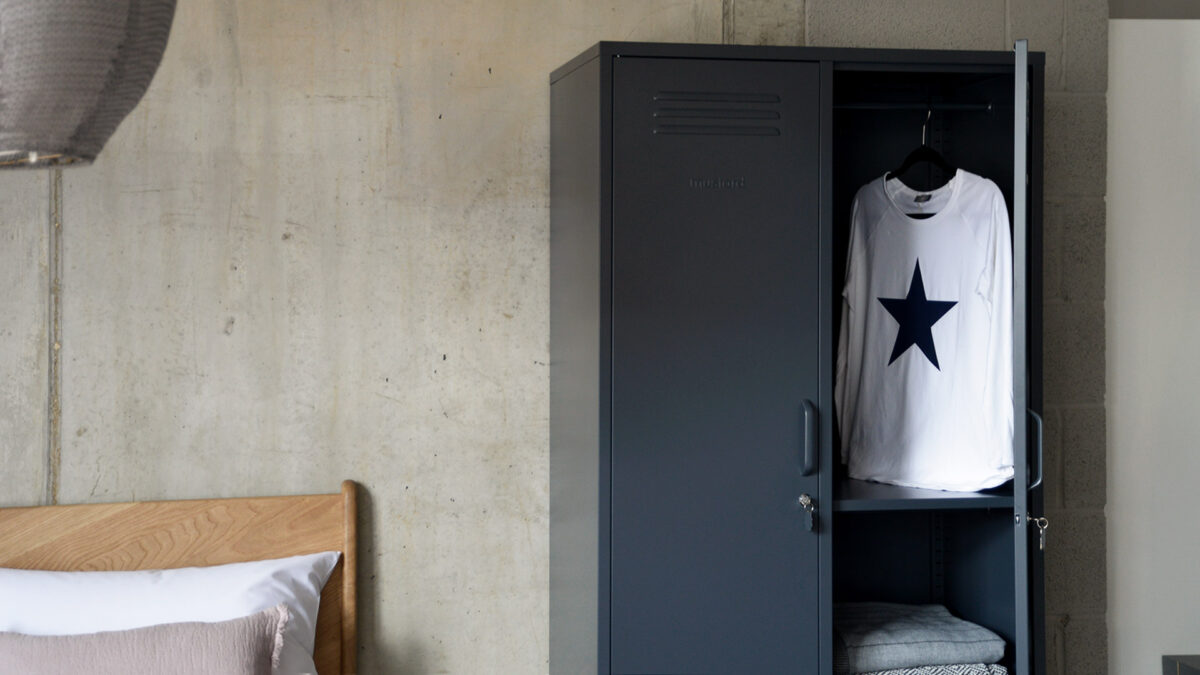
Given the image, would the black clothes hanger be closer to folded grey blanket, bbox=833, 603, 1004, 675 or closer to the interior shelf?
the interior shelf

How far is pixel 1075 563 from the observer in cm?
263

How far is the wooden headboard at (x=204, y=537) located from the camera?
2.25m

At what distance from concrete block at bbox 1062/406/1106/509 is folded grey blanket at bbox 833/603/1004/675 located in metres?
0.53

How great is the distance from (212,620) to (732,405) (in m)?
1.21

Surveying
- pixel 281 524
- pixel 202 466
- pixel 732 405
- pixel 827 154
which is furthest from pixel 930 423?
pixel 202 466

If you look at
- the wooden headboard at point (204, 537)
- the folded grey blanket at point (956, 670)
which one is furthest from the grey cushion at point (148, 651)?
the folded grey blanket at point (956, 670)

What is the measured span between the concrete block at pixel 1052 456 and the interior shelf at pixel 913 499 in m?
0.40

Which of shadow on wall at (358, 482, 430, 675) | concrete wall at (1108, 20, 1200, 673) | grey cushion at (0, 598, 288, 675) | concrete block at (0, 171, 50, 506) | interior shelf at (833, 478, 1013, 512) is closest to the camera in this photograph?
grey cushion at (0, 598, 288, 675)

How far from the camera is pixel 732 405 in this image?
2.09 metres

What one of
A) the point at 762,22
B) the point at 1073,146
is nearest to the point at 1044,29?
the point at 1073,146

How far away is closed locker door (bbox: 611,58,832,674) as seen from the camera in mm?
2049

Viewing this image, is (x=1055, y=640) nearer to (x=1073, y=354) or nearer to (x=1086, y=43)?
(x=1073, y=354)

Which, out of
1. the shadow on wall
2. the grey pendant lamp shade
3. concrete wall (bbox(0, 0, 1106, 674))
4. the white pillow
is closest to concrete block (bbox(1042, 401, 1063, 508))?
concrete wall (bbox(0, 0, 1106, 674))

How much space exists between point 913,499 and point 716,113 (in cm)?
94
